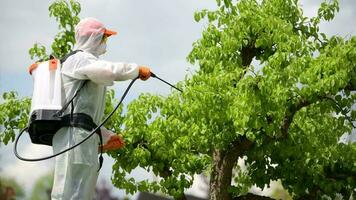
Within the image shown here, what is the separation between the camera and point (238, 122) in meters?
7.17

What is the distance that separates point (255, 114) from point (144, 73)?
104 inches

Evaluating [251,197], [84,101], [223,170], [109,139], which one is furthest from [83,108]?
[251,197]

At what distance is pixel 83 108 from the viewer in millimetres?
4832

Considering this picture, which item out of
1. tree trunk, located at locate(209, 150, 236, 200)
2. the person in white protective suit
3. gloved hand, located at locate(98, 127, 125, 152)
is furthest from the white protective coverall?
tree trunk, located at locate(209, 150, 236, 200)

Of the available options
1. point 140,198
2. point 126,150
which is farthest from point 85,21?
point 140,198

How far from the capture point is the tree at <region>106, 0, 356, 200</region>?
7332 millimetres

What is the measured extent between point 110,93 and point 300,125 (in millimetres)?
2355

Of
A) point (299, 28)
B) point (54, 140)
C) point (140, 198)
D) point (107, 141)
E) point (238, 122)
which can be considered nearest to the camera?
point (54, 140)

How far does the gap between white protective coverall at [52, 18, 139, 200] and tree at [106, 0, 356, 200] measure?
2462 mm

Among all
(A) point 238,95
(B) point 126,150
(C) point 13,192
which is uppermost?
(A) point 238,95

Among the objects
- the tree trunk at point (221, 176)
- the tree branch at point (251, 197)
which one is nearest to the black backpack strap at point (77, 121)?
the tree trunk at point (221, 176)

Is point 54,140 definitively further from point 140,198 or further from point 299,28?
point 140,198

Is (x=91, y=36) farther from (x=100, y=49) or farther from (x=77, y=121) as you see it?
(x=77, y=121)

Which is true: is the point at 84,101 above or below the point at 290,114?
below
